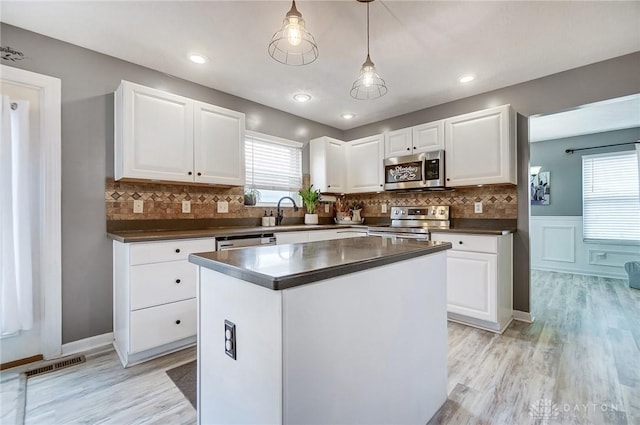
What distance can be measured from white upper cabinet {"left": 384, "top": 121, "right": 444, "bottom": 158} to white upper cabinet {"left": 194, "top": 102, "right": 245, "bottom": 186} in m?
1.88

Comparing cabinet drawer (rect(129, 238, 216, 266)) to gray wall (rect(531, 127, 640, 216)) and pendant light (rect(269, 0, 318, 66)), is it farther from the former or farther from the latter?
gray wall (rect(531, 127, 640, 216))

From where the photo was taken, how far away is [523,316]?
9.50 ft

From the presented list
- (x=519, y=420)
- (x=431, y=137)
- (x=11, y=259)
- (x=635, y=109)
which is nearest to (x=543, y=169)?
(x=635, y=109)

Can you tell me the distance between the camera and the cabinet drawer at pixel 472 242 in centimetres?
261

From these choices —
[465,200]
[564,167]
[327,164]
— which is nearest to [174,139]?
[327,164]

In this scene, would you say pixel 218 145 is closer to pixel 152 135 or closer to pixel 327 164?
pixel 152 135

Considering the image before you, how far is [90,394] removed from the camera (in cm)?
173

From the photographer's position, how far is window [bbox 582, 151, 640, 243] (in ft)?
14.8

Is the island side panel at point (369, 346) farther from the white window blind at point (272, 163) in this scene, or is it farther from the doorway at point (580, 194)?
the doorway at point (580, 194)

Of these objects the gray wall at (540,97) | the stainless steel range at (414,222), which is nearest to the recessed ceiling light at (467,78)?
the gray wall at (540,97)

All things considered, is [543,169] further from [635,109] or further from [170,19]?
[170,19]

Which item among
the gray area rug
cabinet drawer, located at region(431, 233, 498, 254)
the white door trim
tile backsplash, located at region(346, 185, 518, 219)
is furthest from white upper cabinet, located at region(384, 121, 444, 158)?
the white door trim

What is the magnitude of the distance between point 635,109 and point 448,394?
14.8 ft

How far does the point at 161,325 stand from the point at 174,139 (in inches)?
60.4
